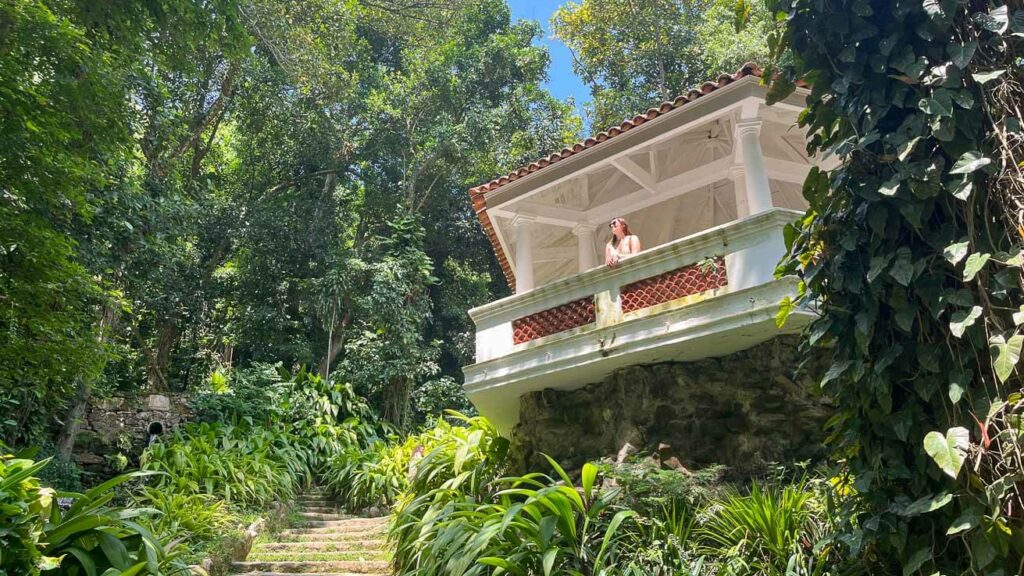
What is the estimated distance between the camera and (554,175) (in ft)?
28.6

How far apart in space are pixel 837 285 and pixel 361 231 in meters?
17.8

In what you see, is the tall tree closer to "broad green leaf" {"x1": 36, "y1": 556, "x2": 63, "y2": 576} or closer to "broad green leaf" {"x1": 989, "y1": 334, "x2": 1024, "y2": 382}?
"broad green leaf" {"x1": 36, "y1": 556, "x2": 63, "y2": 576}

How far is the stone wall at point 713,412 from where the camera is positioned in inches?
254

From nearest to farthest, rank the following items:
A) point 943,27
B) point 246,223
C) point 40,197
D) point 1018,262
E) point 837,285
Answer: point 1018,262 → point 943,27 → point 837,285 → point 40,197 → point 246,223

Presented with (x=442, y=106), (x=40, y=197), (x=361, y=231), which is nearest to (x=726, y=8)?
(x=442, y=106)

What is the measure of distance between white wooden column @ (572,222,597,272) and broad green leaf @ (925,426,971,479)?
7.23 m

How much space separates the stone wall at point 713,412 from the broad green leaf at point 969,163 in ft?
10.8

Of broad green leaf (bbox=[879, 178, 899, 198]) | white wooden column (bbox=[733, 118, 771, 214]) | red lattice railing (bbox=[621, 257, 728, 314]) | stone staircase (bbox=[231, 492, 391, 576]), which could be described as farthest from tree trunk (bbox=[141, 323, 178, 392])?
broad green leaf (bbox=[879, 178, 899, 198])

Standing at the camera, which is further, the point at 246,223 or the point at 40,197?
the point at 246,223

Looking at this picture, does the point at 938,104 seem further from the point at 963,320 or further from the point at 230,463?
the point at 230,463

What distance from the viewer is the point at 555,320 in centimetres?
784

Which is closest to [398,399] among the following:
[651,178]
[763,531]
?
[651,178]

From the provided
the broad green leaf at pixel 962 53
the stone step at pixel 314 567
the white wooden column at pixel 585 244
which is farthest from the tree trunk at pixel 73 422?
the broad green leaf at pixel 962 53

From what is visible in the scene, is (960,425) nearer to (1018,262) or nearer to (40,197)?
(1018,262)
